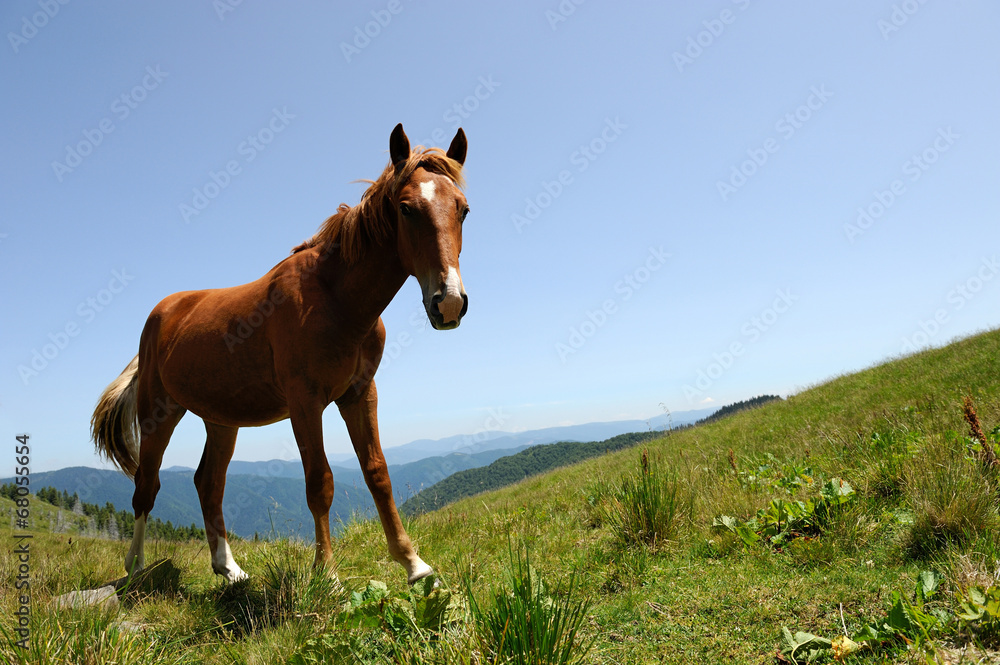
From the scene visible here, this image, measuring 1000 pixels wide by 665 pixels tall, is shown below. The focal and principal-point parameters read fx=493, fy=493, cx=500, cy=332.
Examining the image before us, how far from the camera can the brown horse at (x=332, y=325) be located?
3.38m

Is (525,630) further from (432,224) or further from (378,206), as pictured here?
(378,206)

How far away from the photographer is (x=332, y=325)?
3.71m

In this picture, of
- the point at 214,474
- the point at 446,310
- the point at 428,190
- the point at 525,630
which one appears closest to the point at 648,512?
the point at 525,630

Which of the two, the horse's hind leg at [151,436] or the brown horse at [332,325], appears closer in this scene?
the brown horse at [332,325]

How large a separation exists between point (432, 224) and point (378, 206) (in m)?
0.69

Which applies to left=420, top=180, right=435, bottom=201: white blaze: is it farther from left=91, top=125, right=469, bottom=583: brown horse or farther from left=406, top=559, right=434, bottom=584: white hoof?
left=406, top=559, right=434, bottom=584: white hoof

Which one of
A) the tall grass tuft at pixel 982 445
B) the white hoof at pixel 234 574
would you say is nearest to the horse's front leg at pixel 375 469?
the white hoof at pixel 234 574

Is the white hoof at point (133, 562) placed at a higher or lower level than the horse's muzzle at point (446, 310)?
lower

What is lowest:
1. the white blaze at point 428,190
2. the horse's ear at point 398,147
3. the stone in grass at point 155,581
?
the stone in grass at point 155,581

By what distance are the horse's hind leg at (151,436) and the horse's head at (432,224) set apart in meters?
3.49

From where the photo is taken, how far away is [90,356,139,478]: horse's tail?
5715mm

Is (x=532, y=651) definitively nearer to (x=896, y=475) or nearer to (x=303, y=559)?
(x=303, y=559)

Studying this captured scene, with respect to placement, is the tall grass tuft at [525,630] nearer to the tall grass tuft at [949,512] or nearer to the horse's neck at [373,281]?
the horse's neck at [373,281]

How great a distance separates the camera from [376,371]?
4.08 m
